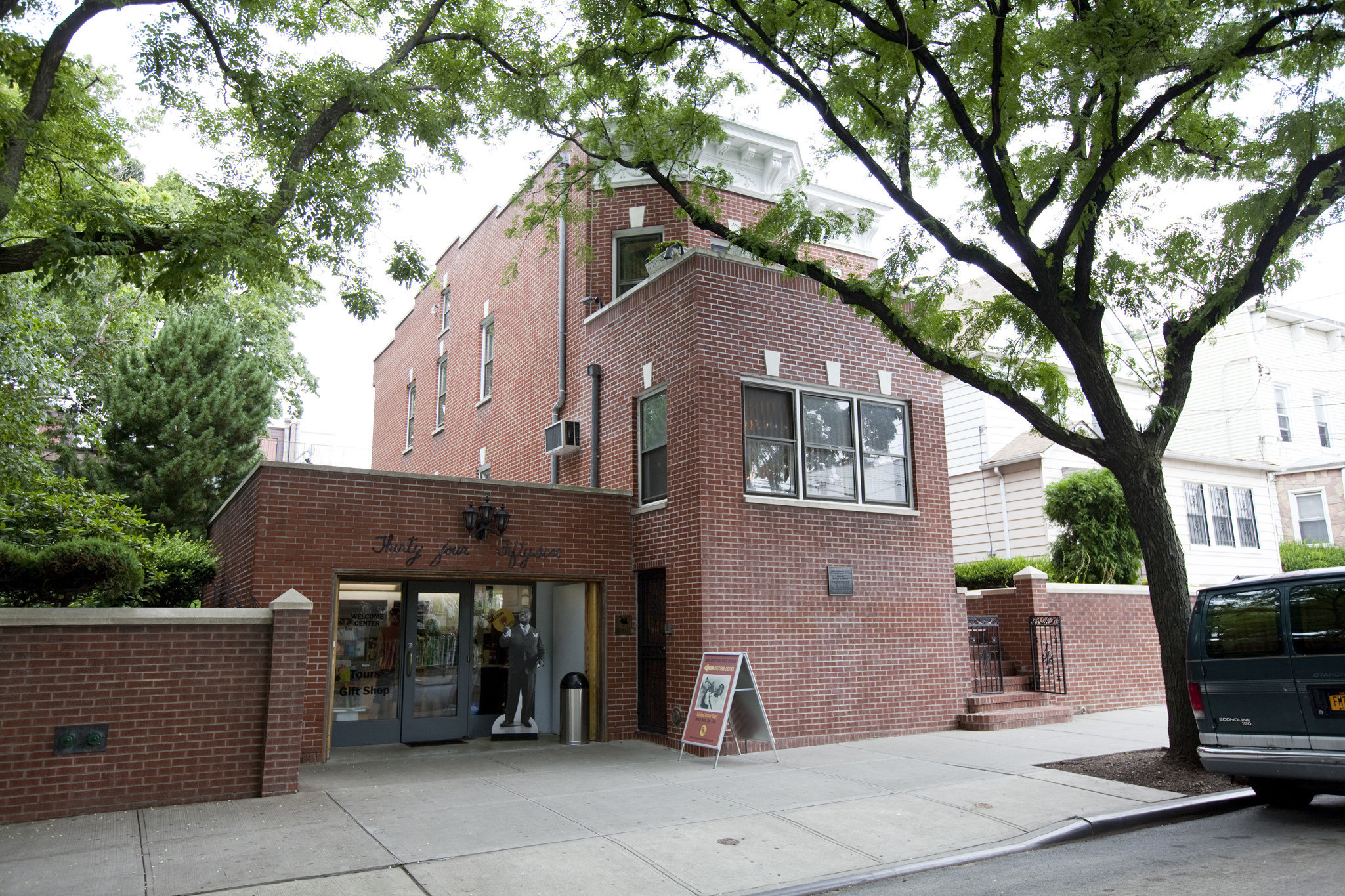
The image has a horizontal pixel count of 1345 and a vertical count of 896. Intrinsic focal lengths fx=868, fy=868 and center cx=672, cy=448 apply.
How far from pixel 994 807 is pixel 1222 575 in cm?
1585

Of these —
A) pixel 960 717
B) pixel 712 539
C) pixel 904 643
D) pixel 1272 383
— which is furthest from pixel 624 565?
pixel 1272 383

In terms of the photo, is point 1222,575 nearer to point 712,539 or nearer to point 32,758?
point 712,539

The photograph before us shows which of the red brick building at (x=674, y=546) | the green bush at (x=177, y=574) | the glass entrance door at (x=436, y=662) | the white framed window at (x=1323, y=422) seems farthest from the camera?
the white framed window at (x=1323, y=422)

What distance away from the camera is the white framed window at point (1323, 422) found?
89.3 ft

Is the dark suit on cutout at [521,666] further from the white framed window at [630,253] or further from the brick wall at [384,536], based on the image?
the white framed window at [630,253]

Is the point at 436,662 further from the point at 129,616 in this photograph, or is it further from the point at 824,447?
the point at 824,447

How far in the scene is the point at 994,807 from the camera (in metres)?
7.73

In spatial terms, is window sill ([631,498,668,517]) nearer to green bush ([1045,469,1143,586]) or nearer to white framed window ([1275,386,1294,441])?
green bush ([1045,469,1143,586])

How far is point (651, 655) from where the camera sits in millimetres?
12117

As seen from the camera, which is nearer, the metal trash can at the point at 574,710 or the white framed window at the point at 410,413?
the metal trash can at the point at 574,710

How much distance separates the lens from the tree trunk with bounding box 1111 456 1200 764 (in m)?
9.26

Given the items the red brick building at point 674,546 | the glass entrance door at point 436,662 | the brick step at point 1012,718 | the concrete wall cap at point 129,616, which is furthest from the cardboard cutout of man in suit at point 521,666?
the brick step at point 1012,718

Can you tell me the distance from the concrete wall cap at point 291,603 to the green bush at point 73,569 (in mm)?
1816

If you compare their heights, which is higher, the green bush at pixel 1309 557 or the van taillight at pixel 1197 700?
the green bush at pixel 1309 557
